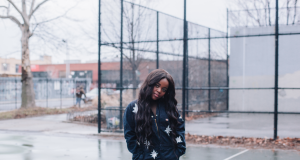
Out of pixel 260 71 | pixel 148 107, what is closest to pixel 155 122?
pixel 148 107

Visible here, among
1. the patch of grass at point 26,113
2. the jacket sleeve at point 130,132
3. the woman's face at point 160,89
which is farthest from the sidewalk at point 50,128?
the woman's face at point 160,89

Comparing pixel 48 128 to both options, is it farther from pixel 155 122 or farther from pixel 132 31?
pixel 155 122

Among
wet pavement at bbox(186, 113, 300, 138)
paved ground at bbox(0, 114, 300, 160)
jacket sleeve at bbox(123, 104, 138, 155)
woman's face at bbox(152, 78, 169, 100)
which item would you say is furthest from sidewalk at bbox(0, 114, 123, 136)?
woman's face at bbox(152, 78, 169, 100)

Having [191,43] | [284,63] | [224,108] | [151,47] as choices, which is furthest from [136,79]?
[284,63]

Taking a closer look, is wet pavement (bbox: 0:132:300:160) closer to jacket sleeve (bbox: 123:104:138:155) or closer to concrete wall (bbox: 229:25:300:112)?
jacket sleeve (bbox: 123:104:138:155)

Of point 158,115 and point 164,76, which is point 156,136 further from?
point 164,76

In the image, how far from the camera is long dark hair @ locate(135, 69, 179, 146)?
120 inches

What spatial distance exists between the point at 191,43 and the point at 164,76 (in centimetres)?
1167

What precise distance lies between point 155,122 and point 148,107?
160 millimetres

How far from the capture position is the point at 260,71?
1639 centimetres

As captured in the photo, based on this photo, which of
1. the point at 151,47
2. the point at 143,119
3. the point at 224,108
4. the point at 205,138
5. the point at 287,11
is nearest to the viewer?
the point at 143,119

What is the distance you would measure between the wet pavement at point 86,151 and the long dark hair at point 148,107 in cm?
418

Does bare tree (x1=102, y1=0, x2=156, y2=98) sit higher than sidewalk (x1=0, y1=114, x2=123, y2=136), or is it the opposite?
bare tree (x1=102, y1=0, x2=156, y2=98)

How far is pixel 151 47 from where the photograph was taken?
1180 centimetres
